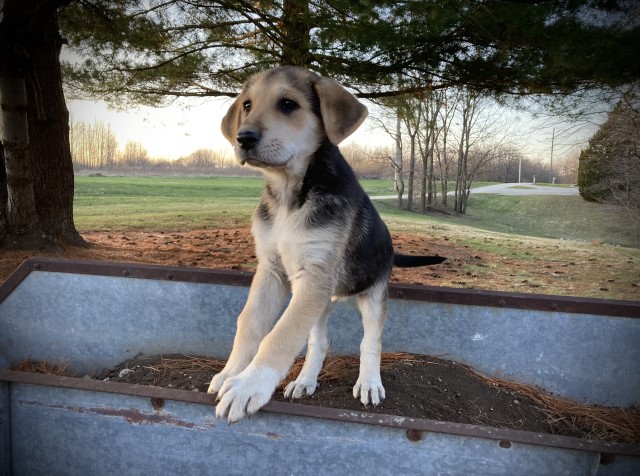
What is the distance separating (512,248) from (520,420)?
138 inches

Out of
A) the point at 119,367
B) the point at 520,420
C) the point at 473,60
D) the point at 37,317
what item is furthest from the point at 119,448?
the point at 473,60

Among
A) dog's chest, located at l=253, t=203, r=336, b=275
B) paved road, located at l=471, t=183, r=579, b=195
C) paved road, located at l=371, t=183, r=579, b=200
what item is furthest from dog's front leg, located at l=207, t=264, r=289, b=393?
paved road, located at l=471, t=183, r=579, b=195

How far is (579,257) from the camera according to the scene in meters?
5.26

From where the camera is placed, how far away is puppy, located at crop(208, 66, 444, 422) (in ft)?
5.65

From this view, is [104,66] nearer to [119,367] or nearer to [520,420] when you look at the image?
[119,367]

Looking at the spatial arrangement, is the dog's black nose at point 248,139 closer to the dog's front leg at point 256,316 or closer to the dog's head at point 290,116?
the dog's head at point 290,116

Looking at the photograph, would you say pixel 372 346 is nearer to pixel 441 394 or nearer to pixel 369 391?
pixel 369 391

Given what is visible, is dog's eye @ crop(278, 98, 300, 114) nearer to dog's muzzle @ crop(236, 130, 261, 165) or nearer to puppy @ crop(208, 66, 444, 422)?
puppy @ crop(208, 66, 444, 422)

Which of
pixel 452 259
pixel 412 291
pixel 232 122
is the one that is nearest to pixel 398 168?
pixel 452 259

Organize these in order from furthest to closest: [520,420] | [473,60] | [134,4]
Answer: [134,4] < [473,60] < [520,420]

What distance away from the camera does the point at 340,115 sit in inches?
71.7

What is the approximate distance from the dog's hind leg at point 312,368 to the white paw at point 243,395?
46 centimetres

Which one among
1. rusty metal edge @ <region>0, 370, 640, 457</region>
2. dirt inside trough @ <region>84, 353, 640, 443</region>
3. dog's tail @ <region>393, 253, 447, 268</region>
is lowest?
dirt inside trough @ <region>84, 353, 640, 443</region>

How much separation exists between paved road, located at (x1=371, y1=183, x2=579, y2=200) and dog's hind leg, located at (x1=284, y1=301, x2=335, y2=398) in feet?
12.4
